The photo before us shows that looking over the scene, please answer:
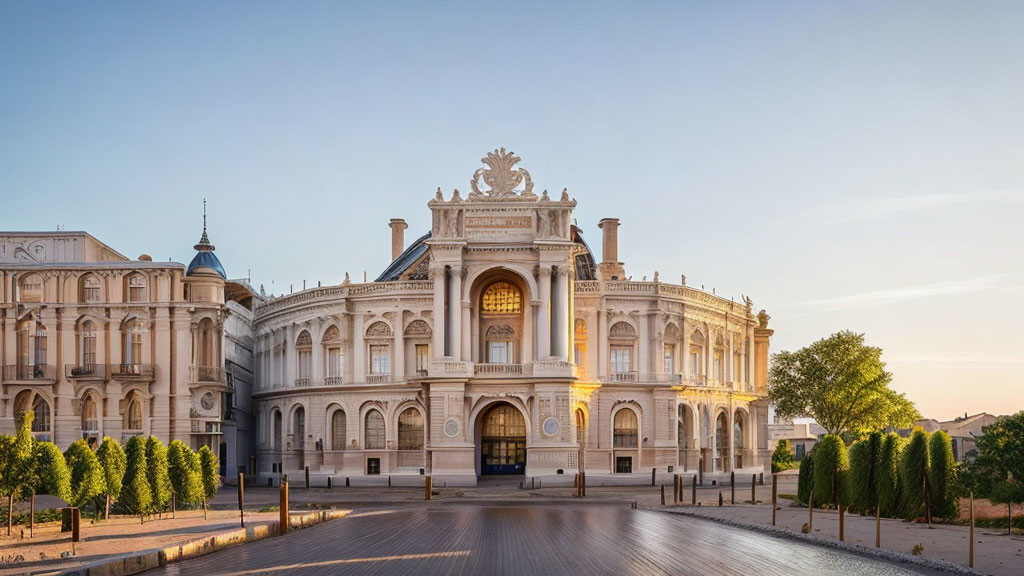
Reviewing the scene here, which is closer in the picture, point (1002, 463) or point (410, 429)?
point (1002, 463)

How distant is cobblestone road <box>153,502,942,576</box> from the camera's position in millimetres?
27562

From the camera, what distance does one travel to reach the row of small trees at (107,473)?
1478 inches

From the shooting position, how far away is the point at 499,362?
7281cm

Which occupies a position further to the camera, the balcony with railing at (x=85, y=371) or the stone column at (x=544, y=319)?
the balcony with railing at (x=85, y=371)

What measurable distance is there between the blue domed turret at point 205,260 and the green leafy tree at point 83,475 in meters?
33.1

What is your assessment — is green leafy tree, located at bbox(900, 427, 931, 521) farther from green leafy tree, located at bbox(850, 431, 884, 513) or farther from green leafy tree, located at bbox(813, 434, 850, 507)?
green leafy tree, located at bbox(813, 434, 850, 507)

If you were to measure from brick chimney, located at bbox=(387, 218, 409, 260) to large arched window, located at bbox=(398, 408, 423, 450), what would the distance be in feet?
57.9

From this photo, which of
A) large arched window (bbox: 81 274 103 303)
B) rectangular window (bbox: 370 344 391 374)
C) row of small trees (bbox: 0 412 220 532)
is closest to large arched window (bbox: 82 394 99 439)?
large arched window (bbox: 81 274 103 303)

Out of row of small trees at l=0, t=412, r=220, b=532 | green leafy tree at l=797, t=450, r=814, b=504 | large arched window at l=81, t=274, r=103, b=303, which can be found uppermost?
large arched window at l=81, t=274, r=103, b=303

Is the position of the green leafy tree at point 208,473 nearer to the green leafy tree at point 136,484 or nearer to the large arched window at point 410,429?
the green leafy tree at point 136,484

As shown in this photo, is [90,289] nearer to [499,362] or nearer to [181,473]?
[499,362]

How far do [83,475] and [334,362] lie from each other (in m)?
36.5

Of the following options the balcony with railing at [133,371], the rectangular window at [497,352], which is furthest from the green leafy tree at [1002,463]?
the balcony with railing at [133,371]

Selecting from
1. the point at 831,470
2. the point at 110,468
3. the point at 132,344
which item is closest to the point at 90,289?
the point at 132,344
